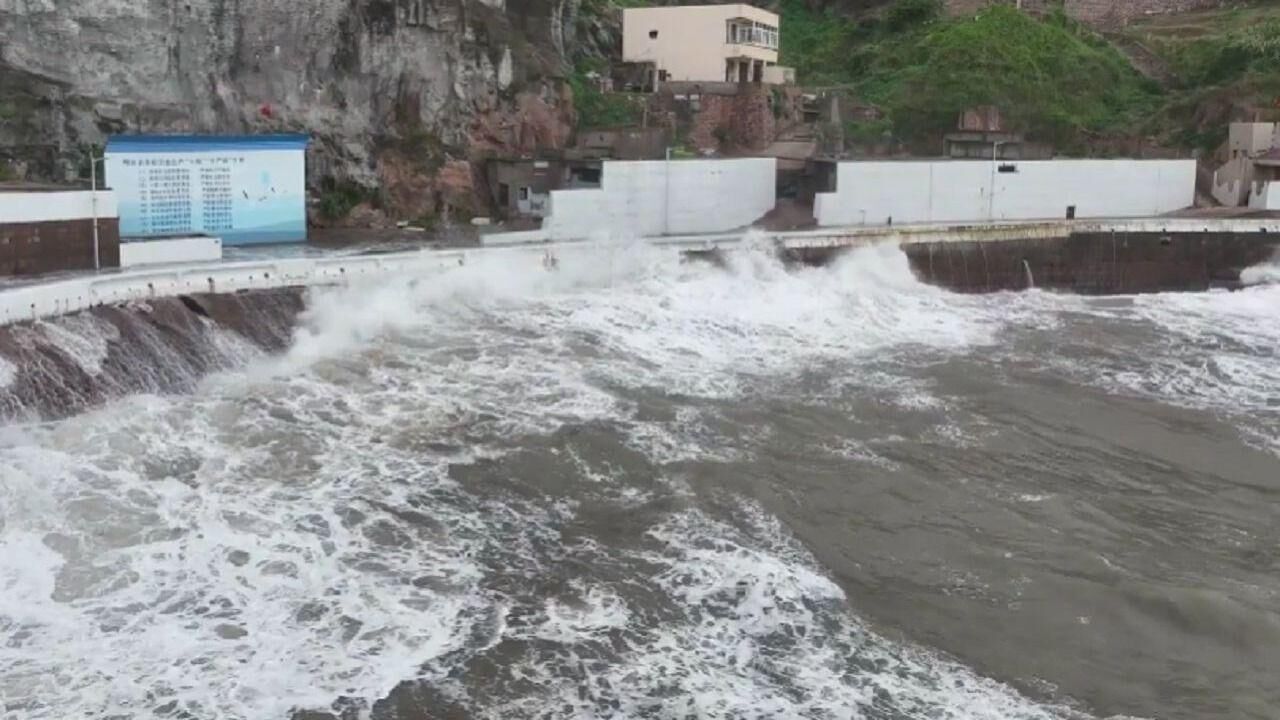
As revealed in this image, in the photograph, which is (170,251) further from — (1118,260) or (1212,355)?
(1118,260)

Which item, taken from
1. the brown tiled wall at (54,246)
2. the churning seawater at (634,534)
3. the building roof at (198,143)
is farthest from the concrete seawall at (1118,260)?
the brown tiled wall at (54,246)

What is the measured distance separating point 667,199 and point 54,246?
1382cm

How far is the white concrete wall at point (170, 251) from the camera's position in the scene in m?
20.4

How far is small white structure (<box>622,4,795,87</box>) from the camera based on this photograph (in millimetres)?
39375

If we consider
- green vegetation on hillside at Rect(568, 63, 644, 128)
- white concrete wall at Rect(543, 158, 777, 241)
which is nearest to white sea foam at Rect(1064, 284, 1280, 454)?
white concrete wall at Rect(543, 158, 777, 241)

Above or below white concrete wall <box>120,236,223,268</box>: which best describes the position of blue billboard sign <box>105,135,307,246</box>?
above

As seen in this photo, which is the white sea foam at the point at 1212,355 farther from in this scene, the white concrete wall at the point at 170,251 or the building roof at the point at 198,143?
the building roof at the point at 198,143

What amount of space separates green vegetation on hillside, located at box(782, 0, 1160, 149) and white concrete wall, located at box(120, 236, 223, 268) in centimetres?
2391

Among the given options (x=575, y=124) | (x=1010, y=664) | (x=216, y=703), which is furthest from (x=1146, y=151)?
(x=216, y=703)

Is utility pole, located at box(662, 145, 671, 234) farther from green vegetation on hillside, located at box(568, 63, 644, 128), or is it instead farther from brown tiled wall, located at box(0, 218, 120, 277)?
brown tiled wall, located at box(0, 218, 120, 277)

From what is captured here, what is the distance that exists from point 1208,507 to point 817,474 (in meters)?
4.38

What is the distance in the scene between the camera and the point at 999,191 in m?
32.1

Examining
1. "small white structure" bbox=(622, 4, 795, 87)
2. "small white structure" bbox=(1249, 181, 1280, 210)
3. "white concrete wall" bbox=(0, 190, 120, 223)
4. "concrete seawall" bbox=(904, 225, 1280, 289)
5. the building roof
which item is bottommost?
"concrete seawall" bbox=(904, 225, 1280, 289)

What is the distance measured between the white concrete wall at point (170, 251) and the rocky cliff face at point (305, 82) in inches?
228
